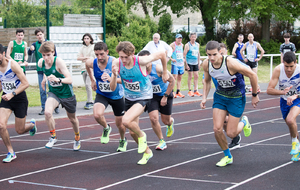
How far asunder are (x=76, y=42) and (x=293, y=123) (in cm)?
1237

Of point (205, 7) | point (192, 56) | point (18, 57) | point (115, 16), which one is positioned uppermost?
point (205, 7)

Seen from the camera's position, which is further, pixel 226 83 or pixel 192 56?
pixel 192 56

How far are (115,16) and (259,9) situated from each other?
939 centimetres

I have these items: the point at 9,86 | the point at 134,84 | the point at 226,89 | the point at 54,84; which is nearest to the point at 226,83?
the point at 226,89

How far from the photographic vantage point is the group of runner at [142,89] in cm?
600

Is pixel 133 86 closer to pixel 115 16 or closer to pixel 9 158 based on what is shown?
pixel 9 158

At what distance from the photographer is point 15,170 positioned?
603 centimetres

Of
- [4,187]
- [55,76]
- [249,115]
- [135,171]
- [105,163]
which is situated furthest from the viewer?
[249,115]

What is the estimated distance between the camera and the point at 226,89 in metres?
6.24

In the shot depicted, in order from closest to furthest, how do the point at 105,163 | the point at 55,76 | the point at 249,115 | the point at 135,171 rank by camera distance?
the point at 135,171
the point at 105,163
the point at 55,76
the point at 249,115

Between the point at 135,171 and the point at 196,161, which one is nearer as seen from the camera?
the point at 135,171

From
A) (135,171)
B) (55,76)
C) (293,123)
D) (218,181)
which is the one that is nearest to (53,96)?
(55,76)

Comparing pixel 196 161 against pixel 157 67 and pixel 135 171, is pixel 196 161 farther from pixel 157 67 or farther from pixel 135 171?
pixel 157 67

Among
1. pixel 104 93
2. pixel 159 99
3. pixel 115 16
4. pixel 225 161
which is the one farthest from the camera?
pixel 115 16
